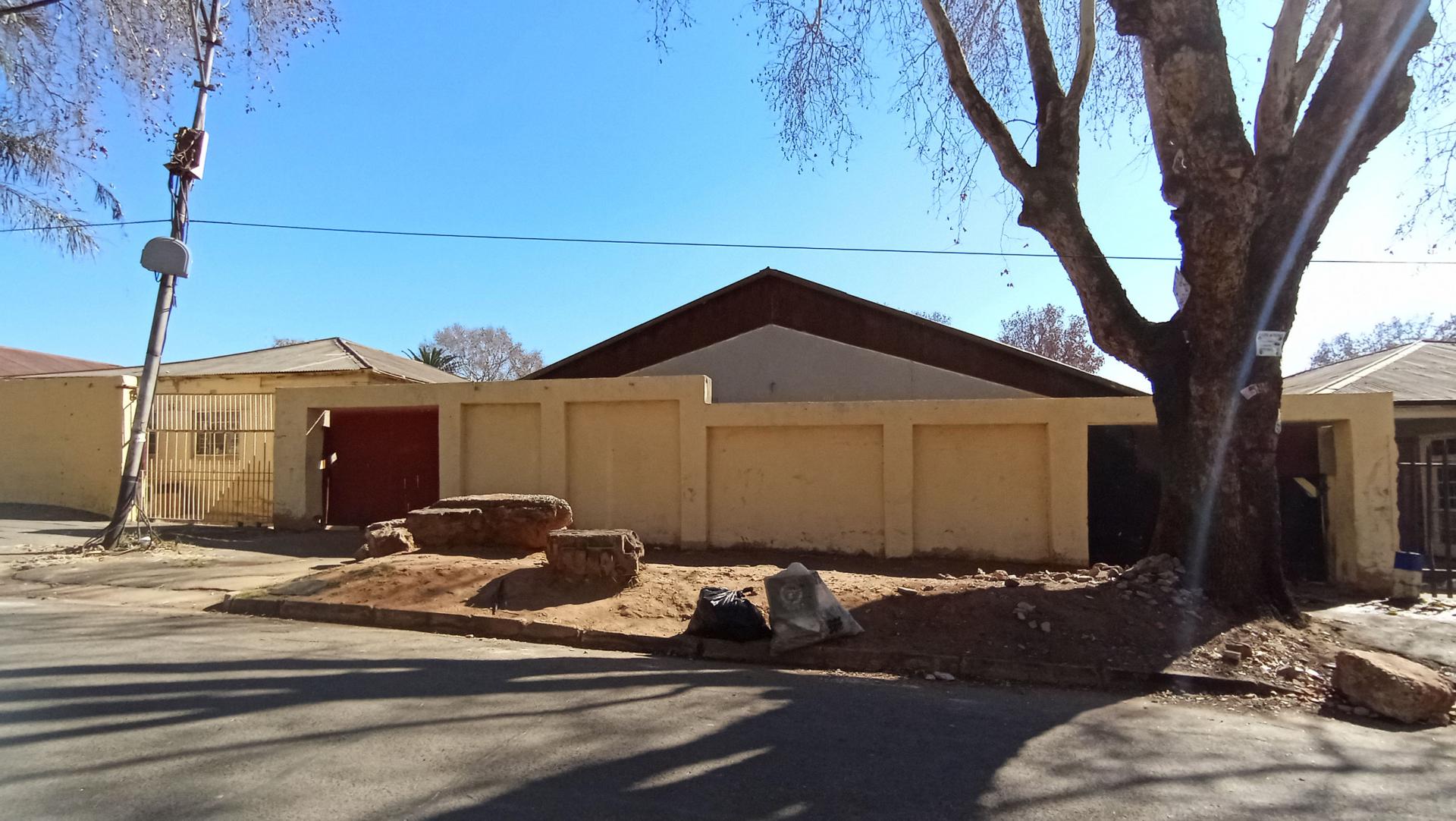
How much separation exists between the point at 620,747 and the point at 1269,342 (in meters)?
6.11

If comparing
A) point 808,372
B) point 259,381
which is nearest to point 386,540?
point 808,372

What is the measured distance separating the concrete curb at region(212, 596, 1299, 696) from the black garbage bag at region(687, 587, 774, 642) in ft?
0.21

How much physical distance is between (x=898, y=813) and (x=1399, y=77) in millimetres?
7034

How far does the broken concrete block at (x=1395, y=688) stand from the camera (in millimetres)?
5172

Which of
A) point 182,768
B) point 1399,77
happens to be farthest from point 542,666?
point 1399,77

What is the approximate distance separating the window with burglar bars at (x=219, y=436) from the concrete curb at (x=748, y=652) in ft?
22.8

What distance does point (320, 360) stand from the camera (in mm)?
18844

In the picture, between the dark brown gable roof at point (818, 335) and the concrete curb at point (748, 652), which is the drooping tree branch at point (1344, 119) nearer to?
the concrete curb at point (748, 652)

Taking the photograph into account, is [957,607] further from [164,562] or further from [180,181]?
[180,181]


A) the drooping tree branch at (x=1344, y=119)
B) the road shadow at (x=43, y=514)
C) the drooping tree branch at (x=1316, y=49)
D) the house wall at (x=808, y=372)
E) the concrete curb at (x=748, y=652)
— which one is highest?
the drooping tree branch at (x=1316, y=49)

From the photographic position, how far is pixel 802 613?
6691 mm

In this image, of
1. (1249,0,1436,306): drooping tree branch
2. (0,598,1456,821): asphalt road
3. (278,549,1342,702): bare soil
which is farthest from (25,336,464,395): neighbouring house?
(1249,0,1436,306): drooping tree branch

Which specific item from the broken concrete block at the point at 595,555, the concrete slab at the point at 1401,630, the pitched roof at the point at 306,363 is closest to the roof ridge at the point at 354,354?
the pitched roof at the point at 306,363

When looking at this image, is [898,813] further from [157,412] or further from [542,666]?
[157,412]
